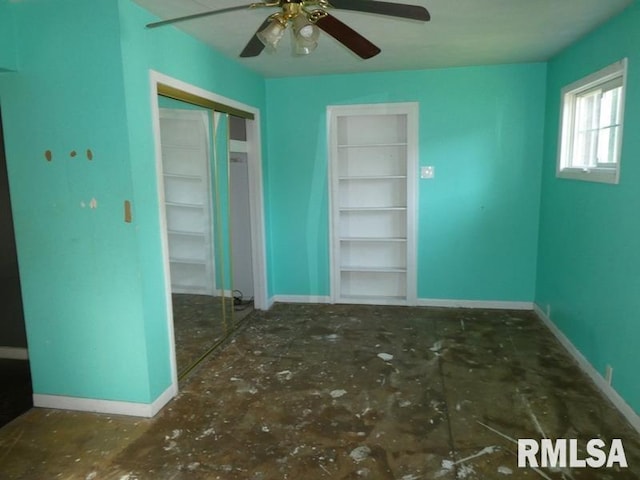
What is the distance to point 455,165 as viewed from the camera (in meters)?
4.60

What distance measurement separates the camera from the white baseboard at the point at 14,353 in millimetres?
3760

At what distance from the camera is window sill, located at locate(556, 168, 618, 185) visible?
2897 mm

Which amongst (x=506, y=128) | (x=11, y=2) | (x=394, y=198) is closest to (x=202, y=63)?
(x=11, y=2)

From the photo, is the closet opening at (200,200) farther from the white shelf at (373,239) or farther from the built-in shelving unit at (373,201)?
the white shelf at (373,239)

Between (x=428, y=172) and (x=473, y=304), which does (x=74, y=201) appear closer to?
(x=428, y=172)

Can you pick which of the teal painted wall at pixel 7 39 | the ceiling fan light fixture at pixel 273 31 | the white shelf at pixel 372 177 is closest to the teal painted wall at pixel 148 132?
the teal painted wall at pixel 7 39

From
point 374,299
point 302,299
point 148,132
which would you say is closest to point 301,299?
point 302,299

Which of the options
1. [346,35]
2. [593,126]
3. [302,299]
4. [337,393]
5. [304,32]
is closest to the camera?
[304,32]

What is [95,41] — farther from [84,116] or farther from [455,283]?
[455,283]

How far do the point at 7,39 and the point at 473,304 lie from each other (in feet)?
14.7

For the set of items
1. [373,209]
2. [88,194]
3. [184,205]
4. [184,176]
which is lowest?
[373,209]

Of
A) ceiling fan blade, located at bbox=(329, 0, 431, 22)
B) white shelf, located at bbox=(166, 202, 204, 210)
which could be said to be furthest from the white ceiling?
white shelf, located at bbox=(166, 202, 204, 210)

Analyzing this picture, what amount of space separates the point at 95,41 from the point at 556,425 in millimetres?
3418

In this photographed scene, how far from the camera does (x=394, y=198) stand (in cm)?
492
